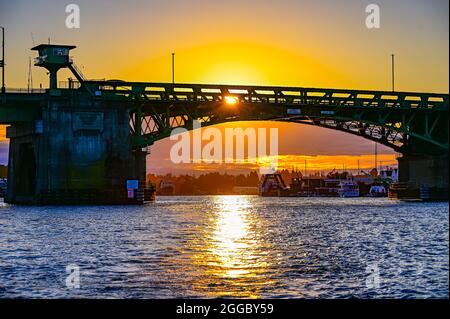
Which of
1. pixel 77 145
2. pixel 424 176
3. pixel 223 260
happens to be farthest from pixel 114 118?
pixel 223 260

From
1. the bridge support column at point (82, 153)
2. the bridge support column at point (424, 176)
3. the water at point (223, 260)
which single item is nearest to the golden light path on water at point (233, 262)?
the water at point (223, 260)

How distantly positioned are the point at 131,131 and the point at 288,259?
83779mm

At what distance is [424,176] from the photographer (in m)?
156

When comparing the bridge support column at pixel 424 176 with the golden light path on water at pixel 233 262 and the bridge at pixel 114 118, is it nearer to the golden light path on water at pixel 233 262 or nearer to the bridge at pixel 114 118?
the bridge at pixel 114 118

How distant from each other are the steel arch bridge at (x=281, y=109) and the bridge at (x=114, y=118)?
0.46 ft

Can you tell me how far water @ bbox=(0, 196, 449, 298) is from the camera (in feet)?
119

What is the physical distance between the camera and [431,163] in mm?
153500

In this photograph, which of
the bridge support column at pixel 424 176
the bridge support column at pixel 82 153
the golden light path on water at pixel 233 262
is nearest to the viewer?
the golden light path on water at pixel 233 262

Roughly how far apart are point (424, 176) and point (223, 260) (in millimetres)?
113798

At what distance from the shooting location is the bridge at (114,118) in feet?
397

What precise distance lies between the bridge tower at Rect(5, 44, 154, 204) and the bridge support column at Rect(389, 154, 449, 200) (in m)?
52.5

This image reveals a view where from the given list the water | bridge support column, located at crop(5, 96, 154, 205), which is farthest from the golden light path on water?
bridge support column, located at crop(5, 96, 154, 205)

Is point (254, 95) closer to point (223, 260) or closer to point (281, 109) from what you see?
point (281, 109)
